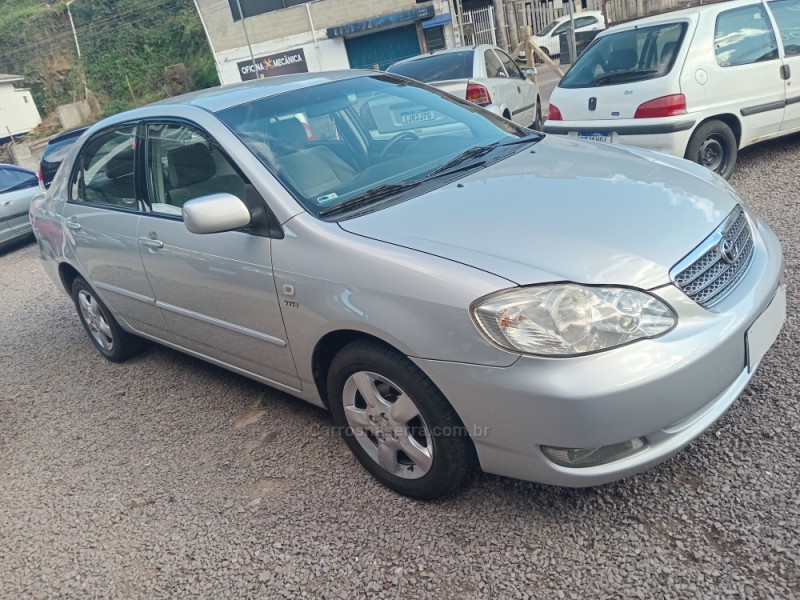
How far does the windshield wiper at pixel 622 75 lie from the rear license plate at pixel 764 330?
366 cm

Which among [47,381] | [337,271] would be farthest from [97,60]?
[337,271]

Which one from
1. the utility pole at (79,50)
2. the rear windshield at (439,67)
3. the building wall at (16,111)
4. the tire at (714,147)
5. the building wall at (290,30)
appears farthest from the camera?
the utility pole at (79,50)

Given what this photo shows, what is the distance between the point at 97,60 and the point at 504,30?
2928cm

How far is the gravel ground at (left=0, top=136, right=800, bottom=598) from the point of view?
2219mm

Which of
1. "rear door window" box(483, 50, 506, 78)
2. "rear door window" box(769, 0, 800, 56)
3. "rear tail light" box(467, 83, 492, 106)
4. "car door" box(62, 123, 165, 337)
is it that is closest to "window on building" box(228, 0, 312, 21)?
"rear door window" box(483, 50, 506, 78)

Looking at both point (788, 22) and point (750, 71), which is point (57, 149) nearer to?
point (750, 71)

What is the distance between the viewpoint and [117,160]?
3.90 m

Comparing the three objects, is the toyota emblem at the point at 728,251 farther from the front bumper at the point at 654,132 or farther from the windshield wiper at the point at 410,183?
the front bumper at the point at 654,132

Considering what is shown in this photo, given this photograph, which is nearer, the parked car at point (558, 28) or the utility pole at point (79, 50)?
the parked car at point (558, 28)

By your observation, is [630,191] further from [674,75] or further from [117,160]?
[674,75]

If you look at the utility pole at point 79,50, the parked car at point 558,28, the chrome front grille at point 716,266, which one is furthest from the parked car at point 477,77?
the utility pole at point 79,50

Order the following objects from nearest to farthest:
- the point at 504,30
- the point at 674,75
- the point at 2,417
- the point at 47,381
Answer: the point at 2,417
the point at 47,381
the point at 674,75
the point at 504,30

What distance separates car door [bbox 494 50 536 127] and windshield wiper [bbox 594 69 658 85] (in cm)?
265

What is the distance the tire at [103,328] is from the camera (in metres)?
4.53
